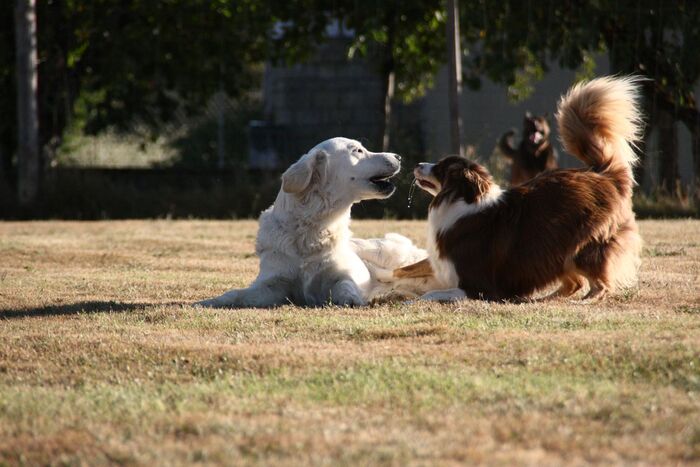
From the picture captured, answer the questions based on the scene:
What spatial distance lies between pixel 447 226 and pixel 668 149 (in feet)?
38.1

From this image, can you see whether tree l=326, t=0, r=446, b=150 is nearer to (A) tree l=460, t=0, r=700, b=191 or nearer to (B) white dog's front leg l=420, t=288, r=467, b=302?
(A) tree l=460, t=0, r=700, b=191

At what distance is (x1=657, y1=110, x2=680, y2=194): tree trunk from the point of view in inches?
703

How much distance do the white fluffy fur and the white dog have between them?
0.40 m

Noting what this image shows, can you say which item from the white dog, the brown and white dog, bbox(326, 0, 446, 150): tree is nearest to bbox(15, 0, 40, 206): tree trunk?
bbox(326, 0, 446, 150): tree

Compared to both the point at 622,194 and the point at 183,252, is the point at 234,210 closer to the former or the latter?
the point at 183,252

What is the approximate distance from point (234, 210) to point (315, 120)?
7697 millimetres

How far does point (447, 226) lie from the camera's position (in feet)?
24.5

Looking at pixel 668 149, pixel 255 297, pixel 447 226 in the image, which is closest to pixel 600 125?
pixel 447 226

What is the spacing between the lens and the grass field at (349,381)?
3.72 metres

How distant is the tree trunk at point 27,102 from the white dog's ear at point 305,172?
438 inches

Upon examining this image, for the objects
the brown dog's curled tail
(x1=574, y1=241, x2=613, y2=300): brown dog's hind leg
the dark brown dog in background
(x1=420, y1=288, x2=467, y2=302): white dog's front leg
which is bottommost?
(x1=420, y1=288, x2=467, y2=302): white dog's front leg

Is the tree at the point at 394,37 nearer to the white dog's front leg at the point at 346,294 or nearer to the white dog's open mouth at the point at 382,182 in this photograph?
the white dog's open mouth at the point at 382,182

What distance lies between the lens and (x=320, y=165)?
→ 7492mm

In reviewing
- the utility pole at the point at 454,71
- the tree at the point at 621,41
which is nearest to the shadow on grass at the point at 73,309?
the utility pole at the point at 454,71
